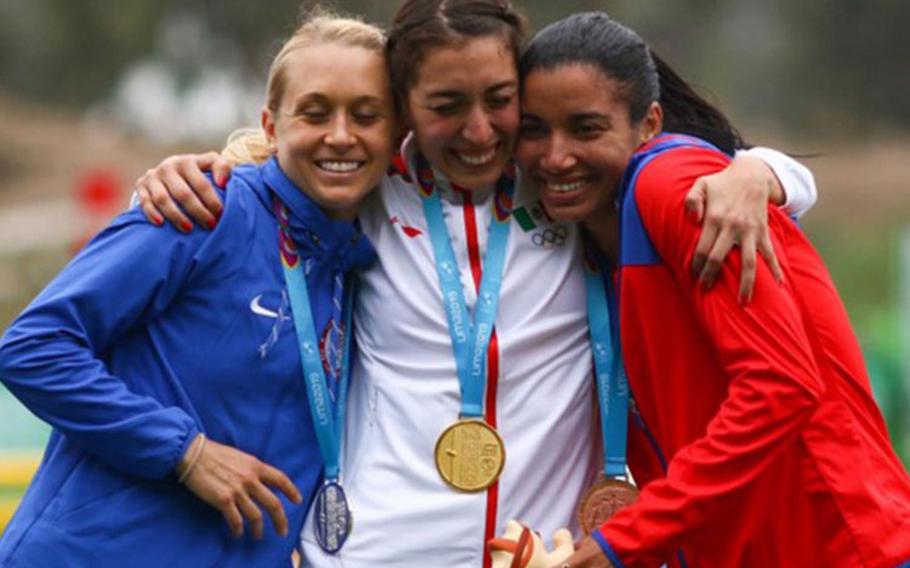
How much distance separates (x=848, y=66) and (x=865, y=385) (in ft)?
73.7

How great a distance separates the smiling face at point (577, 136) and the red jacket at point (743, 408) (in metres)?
0.12

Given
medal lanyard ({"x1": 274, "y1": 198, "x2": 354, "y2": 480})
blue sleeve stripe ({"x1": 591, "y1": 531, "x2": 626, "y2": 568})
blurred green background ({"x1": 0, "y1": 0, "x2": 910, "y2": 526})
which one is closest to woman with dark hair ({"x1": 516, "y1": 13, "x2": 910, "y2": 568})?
blue sleeve stripe ({"x1": 591, "y1": 531, "x2": 626, "y2": 568})

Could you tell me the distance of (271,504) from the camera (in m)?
3.99

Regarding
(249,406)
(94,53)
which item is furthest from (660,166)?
(94,53)

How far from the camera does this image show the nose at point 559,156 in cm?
408

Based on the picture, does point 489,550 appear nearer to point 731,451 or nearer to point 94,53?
point 731,451

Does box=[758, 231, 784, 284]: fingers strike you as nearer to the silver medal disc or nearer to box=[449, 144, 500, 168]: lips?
box=[449, 144, 500, 168]: lips

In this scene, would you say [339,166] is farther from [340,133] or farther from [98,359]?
[98,359]

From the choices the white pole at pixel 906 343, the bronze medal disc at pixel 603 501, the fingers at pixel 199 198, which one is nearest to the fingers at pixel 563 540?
the bronze medal disc at pixel 603 501

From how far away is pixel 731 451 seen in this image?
12.1ft

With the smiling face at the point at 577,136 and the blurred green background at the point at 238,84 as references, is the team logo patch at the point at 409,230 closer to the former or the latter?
the smiling face at the point at 577,136

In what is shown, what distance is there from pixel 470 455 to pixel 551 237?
0.55 meters

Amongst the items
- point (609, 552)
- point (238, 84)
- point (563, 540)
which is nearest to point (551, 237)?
point (563, 540)

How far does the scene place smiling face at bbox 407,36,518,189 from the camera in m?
4.10
